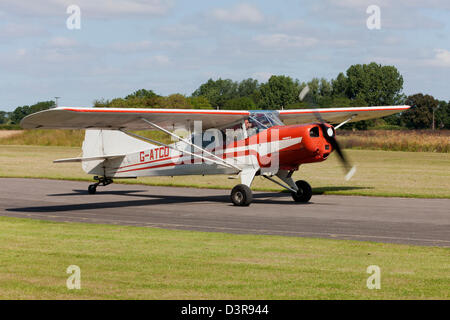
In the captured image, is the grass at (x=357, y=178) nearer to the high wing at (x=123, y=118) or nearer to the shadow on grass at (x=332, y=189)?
the shadow on grass at (x=332, y=189)

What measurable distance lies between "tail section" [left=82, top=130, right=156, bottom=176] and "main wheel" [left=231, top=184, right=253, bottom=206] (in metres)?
4.59

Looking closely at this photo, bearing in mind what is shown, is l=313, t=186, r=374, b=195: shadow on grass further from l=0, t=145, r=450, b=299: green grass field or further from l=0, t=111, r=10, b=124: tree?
l=0, t=111, r=10, b=124: tree

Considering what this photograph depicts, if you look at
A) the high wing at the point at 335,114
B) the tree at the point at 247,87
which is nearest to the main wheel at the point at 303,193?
the high wing at the point at 335,114

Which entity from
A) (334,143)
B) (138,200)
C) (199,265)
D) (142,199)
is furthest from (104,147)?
(199,265)

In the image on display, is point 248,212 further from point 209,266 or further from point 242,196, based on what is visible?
point 209,266

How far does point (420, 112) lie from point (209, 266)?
138 metres

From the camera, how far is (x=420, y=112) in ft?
455

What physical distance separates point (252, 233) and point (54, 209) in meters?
7.12

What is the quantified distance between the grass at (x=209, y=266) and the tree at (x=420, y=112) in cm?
13379

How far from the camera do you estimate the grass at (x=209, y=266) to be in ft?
22.4

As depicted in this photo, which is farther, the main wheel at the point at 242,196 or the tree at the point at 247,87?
the tree at the point at 247,87

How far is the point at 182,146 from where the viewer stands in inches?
775

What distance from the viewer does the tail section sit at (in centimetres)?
2103

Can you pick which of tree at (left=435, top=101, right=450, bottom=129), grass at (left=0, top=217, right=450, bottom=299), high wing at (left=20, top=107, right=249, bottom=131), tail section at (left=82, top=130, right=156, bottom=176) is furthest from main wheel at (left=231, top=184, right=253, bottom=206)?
tree at (left=435, top=101, right=450, bottom=129)
